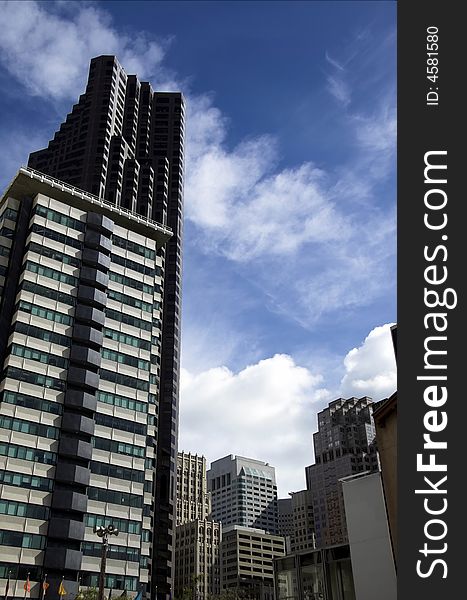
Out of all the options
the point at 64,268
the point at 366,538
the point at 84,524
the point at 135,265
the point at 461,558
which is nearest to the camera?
the point at 461,558

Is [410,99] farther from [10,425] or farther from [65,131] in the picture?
[65,131]

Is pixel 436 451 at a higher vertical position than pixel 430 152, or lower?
lower

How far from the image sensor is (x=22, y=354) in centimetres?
8500

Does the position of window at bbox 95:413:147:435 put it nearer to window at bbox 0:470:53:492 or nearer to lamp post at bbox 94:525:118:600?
window at bbox 0:470:53:492

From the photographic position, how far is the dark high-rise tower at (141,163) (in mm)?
141250

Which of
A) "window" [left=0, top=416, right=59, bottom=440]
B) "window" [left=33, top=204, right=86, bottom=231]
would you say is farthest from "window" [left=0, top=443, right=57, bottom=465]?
"window" [left=33, top=204, right=86, bottom=231]

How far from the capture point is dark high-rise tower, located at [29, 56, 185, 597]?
141 meters

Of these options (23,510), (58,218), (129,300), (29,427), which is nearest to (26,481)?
(23,510)

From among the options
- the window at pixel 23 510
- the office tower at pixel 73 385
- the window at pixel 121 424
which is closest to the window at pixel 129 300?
the office tower at pixel 73 385

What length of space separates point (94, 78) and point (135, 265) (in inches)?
3719

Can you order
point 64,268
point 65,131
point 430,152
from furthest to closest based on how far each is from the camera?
point 65,131
point 64,268
point 430,152

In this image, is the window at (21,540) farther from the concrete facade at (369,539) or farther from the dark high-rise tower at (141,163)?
the concrete facade at (369,539)

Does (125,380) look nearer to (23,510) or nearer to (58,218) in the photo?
(23,510)

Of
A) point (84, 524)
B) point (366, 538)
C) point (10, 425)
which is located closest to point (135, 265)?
point (10, 425)
